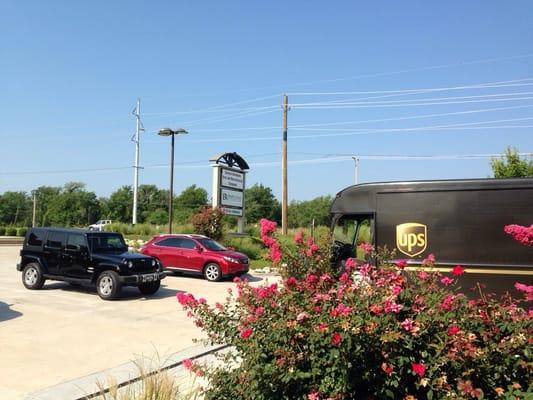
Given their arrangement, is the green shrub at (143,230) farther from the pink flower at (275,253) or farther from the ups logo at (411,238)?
the pink flower at (275,253)

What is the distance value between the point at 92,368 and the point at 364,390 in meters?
4.49

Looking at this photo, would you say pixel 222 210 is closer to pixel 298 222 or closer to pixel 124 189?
pixel 298 222

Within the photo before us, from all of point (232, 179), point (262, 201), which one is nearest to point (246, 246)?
point (232, 179)

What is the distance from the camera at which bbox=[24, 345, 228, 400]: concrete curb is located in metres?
5.06

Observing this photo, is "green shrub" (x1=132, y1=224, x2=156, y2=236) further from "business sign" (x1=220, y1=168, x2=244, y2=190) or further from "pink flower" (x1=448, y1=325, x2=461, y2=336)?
"pink flower" (x1=448, y1=325, x2=461, y2=336)

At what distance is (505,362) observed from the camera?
9.32 feet

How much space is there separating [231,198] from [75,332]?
64.3 feet

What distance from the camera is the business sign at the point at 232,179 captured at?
26859 millimetres

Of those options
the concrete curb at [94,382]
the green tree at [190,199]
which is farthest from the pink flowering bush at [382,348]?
the green tree at [190,199]

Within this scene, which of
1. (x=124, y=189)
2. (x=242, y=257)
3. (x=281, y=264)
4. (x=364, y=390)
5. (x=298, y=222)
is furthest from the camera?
(x=124, y=189)

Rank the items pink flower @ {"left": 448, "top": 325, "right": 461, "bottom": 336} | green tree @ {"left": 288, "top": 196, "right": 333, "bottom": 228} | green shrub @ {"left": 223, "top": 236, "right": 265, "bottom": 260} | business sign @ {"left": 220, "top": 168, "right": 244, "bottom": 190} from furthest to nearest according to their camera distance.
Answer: green tree @ {"left": 288, "top": 196, "right": 333, "bottom": 228}, business sign @ {"left": 220, "top": 168, "right": 244, "bottom": 190}, green shrub @ {"left": 223, "top": 236, "right": 265, "bottom": 260}, pink flower @ {"left": 448, "top": 325, "right": 461, "bottom": 336}

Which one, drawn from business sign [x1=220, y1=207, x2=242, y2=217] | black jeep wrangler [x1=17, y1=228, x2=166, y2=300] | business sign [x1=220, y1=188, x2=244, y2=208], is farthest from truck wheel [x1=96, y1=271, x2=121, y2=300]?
business sign [x1=220, y1=188, x2=244, y2=208]

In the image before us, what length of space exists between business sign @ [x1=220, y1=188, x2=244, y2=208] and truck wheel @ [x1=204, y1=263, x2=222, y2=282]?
32.1 feet

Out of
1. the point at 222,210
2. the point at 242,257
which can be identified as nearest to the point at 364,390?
the point at 242,257
